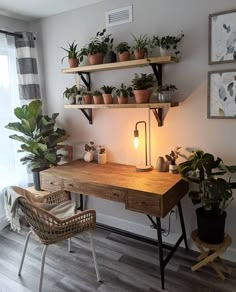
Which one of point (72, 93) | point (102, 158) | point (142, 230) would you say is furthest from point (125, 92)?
point (142, 230)

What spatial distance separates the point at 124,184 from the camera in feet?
6.68

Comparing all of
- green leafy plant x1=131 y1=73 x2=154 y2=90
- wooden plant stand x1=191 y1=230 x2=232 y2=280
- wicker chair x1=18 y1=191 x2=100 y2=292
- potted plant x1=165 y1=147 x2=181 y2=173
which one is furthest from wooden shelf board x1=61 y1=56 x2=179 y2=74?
wooden plant stand x1=191 y1=230 x2=232 y2=280

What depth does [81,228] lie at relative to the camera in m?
1.95

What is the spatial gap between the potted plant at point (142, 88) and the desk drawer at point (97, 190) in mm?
819

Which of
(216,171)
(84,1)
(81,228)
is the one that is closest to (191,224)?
(216,171)

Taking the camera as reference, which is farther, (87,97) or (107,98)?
(87,97)

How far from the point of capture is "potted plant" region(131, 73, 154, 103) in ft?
7.22

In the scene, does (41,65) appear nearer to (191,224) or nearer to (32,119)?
(32,119)

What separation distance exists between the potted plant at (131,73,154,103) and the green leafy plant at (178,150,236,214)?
0.66 m

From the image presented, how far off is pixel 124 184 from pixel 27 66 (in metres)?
1.85

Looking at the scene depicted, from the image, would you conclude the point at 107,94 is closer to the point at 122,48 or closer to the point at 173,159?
the point at 122,48

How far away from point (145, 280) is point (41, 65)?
260 cm

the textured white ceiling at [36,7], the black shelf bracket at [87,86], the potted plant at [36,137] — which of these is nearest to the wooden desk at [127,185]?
the potted plant at [36,137]

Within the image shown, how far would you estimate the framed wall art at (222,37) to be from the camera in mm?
1926
